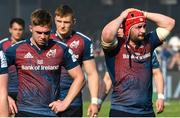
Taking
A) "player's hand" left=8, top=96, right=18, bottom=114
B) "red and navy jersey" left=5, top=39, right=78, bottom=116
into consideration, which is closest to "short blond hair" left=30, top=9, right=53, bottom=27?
"red and navy jersey" left=5, top=39, right=78, bottom=116

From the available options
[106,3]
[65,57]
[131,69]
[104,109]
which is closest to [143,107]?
[131,69]

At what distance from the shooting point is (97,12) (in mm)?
28859

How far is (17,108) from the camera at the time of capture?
9.98 meters

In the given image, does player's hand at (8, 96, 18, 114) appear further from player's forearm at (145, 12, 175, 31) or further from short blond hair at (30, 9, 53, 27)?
player's forearm at (145, 12, 175, 31)

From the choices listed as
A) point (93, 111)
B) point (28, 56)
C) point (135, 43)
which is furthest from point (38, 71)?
point (93, 111)

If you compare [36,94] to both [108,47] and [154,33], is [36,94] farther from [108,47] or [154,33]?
[154,33]

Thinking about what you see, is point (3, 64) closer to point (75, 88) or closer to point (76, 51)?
point (75, 88)

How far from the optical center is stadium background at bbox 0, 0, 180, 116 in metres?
26.6

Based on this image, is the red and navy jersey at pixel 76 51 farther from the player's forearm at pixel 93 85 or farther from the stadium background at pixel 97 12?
the stadium background at pixel 97 12

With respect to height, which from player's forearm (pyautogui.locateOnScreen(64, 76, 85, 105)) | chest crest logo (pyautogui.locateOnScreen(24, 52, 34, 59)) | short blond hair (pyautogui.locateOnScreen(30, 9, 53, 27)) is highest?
short blond hair (pyautogui.locateOnScreen(30, 9, 53, 27))

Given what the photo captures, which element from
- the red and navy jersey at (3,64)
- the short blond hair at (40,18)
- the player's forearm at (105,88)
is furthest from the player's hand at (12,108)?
the player's forearm at (105,88)

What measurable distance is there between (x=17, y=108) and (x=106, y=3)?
19.7m

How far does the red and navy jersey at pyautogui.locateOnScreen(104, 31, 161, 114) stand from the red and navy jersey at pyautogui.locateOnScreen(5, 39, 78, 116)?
988 mm

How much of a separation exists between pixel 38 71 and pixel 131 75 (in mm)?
1435
